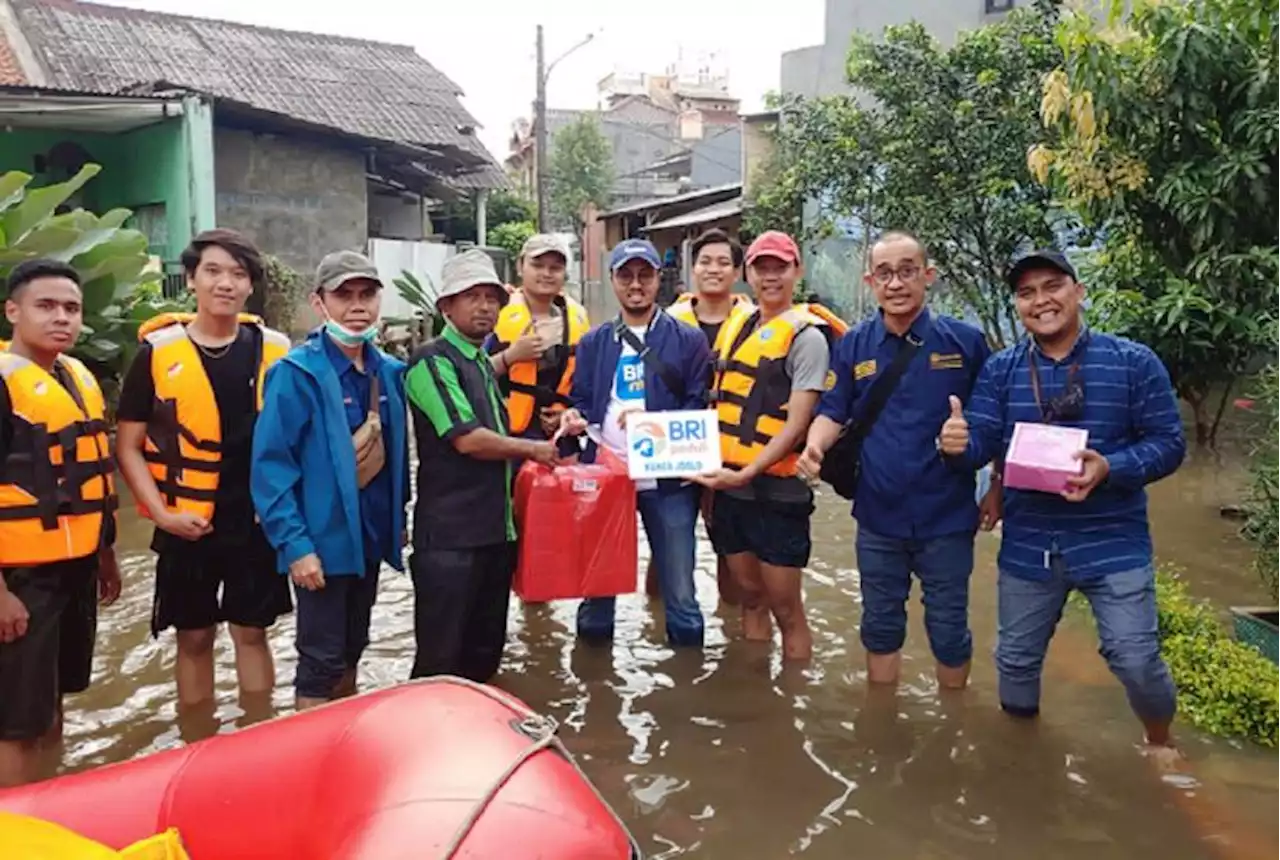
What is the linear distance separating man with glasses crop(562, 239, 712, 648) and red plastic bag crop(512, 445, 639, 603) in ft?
0.96

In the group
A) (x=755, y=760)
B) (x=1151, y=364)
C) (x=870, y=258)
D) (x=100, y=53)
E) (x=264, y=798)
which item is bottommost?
(x=755, y=760)

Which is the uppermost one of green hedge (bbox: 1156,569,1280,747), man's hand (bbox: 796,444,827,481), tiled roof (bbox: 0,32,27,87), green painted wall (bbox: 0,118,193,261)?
tiled roof (bbox: 0,32,27,87)

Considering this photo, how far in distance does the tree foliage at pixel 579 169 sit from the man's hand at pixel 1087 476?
31427 mm

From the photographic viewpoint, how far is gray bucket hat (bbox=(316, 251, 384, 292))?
3748 millimetres

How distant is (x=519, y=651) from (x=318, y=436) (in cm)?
195

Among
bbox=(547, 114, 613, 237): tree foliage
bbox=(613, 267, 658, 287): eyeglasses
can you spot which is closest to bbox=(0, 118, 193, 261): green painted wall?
bbox=(613, 267, 658, 287): eyeglasses

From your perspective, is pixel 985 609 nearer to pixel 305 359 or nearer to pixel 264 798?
pixel 305 359

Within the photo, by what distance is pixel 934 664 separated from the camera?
16.3ft

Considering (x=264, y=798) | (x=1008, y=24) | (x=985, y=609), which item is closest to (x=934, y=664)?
(x=985, y=609)

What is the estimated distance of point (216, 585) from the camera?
13.3 feet

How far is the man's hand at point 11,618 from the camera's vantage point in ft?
10.7

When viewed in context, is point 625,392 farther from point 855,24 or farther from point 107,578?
point 855,24

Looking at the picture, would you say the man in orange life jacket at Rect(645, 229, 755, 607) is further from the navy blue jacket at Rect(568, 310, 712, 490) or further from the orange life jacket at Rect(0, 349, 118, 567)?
the orange life jacket at Rect(0, 349, 118, 567)

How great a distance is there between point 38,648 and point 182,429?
2.87 ft
